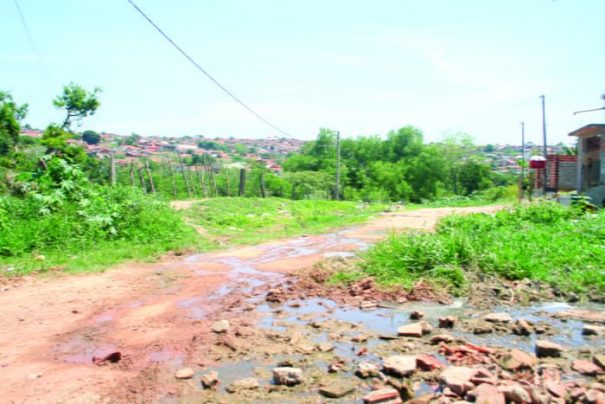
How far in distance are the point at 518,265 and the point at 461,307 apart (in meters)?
1.77

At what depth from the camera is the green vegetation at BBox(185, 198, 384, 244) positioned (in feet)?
43.9

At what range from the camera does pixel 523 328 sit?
5102 millimetres

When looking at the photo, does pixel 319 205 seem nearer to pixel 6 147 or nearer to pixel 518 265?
pixel 6 147

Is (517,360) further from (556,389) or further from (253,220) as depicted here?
(253,220)

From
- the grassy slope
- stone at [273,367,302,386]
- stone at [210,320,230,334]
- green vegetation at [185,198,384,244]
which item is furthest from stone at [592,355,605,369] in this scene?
green vegetation at [185,198,384,244]

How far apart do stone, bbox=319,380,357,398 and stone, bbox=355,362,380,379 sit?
0.16 m

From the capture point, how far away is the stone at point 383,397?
3.51 metres

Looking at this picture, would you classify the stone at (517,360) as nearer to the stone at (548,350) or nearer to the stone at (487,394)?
the stone at (548,350)

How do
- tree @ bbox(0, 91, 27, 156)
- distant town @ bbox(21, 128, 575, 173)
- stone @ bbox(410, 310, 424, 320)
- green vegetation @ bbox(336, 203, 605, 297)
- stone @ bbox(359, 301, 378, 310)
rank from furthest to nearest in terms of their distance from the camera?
distant town @ bbox(21, 128, 575, 173)
tree @ bbox(0, 91, 27, 156)
green vegetation @ bbox(336, 203, 605, 297)
stone @ bbox(359, 301, 378, 310)
stone @ bbox(410, 310, 424, 320)

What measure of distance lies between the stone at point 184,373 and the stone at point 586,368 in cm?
309

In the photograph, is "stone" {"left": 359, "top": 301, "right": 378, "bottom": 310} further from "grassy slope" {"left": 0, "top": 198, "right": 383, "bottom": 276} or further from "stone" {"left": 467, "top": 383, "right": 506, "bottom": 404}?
"grassy slope" {"left": 0, "top": 198, "right": 383, "bottom": 276}

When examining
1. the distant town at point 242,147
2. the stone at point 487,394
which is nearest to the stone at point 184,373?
the stone at point 487,394

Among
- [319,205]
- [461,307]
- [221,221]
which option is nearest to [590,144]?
[319,205]

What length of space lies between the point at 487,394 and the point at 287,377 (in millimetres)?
1443
